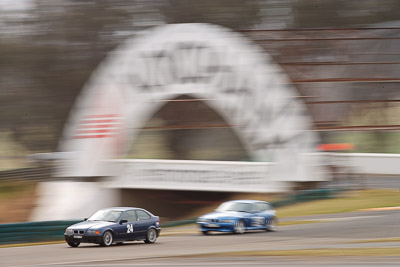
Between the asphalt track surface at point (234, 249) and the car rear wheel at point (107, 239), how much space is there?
0.19 m

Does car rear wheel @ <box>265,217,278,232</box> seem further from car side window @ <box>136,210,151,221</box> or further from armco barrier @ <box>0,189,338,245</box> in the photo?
armco barrier @ <box>0,189,338,245</box>

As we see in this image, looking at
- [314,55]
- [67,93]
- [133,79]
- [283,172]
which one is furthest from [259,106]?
[67,93]

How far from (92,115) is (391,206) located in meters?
16.3

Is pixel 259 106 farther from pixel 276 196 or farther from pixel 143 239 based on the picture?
pixel 143 239

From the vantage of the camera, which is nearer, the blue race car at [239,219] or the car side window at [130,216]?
the car side window at [130,216]

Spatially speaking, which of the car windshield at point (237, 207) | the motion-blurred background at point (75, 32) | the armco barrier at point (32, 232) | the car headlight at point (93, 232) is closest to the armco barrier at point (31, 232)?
the armco barrier at point (32, 232)

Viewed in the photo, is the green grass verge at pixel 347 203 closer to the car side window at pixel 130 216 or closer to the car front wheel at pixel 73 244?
the car side window at pixel 130 216

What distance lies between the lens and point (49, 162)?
48.2 metres

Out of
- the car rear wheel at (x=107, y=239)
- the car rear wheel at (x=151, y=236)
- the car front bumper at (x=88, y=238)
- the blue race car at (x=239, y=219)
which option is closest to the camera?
the car front bumper at (x=88, y=238)

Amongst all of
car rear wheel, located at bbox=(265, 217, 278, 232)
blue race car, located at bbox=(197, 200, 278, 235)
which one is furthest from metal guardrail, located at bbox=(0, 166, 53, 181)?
car rear wheel, located at bbox=(265, 217, 278, 232)

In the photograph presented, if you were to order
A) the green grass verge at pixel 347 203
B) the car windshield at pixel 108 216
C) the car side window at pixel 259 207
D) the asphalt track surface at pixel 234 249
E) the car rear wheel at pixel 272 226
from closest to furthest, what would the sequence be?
the asphalt track surface at pixel 234 249 < the car windshield at pixel 108 216 < the car rear wheel at pixel 272 226 < the car side window at pixel 259 207 < the green grass verge at pixel 347 203

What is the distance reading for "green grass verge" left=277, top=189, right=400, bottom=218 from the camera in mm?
25297

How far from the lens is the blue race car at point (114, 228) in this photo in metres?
15.8

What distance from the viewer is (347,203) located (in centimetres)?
2669
